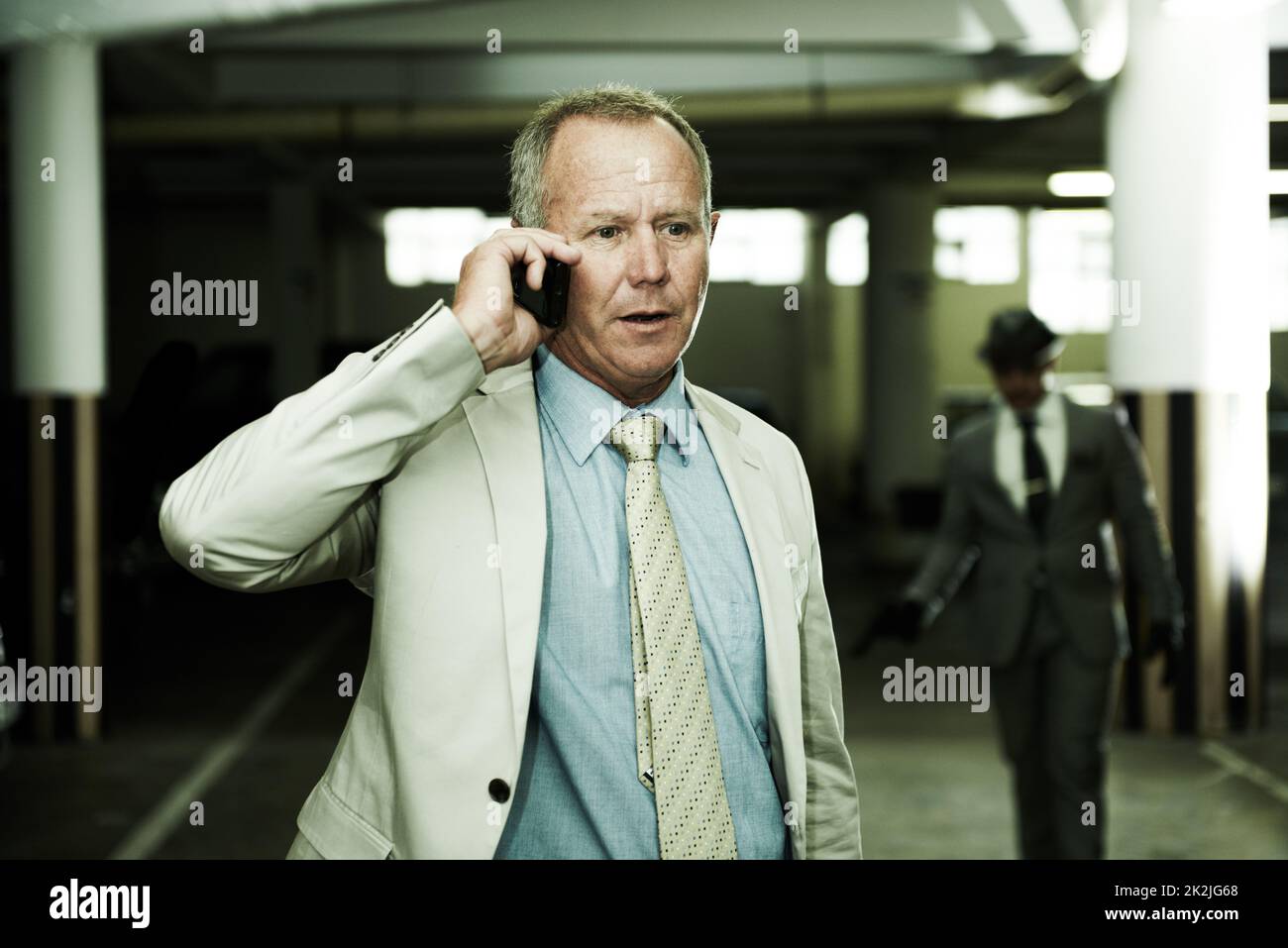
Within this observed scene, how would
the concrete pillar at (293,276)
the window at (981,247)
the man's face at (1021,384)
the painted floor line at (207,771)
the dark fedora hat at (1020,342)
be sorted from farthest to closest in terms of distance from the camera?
the window at (981,247) < the concrete pillar at (293,276) < the painted floor line at (207,771) < the man's face at (1021,384) < the dark fedora hat at (1020,342)

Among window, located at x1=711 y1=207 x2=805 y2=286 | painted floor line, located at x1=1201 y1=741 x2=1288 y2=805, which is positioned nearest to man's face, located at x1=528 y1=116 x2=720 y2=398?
painted floor line, located at x1=1201 y1=741 x2=1288 y2=805

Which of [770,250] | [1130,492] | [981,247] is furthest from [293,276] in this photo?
[981,247]

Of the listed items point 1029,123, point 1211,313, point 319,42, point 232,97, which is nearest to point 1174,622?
point 1211,313

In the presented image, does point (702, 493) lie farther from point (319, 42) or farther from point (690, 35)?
point (319, 42)

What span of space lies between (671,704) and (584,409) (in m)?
0.33

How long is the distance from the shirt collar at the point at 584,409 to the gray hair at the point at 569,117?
158mm

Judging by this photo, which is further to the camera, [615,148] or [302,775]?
[302,775]

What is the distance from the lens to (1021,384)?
346 centimetres

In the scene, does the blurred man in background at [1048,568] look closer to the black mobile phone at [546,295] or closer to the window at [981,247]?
the black mobile phone at [546,295]

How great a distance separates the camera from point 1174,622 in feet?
10.7

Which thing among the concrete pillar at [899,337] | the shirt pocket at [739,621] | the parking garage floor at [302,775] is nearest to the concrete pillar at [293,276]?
the parking garage floor at [302,775]

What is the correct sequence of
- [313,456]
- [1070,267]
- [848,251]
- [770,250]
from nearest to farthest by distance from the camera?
[313,456]
[848,251]
[1070,267]
[770,250]

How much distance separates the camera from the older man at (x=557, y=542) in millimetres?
1194

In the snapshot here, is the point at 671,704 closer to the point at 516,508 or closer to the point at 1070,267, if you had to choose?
the point at 516,508
